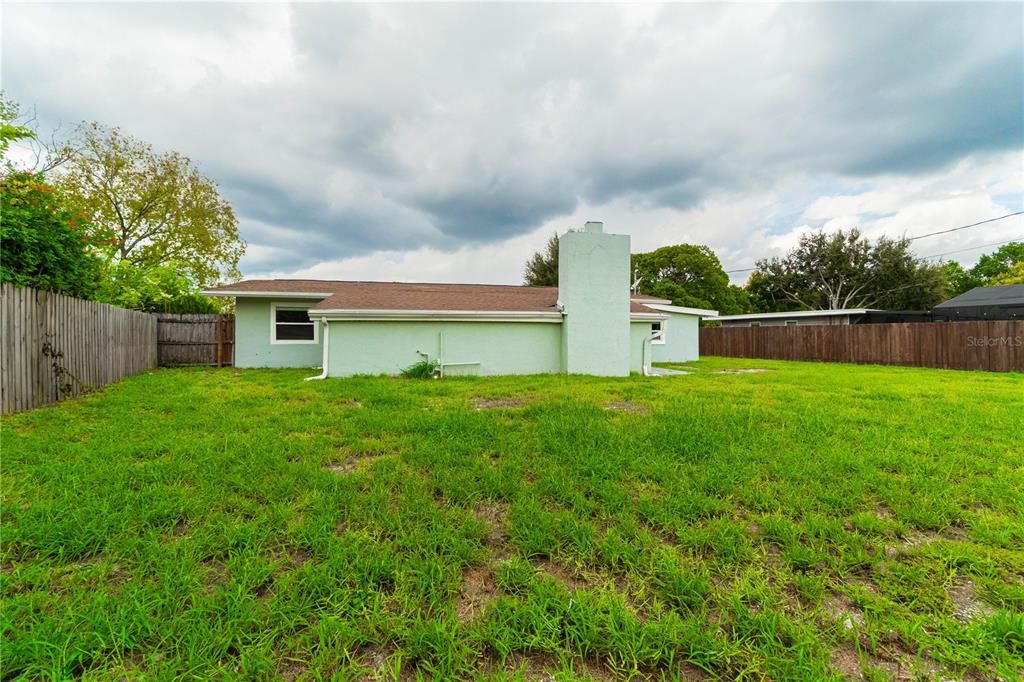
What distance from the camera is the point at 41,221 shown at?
21.4 ft

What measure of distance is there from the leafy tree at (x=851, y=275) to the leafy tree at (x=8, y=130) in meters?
42.4

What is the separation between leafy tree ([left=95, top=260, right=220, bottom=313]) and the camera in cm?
1265

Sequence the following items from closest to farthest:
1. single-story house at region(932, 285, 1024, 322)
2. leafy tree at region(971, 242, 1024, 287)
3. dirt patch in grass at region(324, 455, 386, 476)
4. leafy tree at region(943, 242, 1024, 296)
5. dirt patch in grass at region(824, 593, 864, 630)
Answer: dirt patch in grass at region(824, 593, 864, 630) < dirt patch in grass at region(324, 455, 386, 476) < single-story house at region(932, 285, 1024, 322) < leafy tree at region(943, 242, 1024, 296) < leafy tree at region(971, 242, 1024, 287)

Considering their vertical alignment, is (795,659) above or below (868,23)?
below

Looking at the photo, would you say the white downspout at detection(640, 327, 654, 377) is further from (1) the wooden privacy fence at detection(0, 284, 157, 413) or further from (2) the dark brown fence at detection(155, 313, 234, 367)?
(2) the dark brown fence at detection(155, 313, 234, 367)

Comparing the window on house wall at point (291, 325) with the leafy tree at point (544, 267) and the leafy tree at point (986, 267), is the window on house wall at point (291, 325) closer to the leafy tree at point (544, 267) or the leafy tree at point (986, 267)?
the leafy tree at point (544, 267)

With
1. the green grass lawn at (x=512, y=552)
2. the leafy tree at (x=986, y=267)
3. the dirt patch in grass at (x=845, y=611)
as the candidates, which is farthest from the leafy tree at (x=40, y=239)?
the leafy tree at (x=986, y=267)

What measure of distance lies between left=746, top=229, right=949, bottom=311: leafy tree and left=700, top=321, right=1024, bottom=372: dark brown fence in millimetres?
19969

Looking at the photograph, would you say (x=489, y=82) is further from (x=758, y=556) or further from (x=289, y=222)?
(x=758, y=556)

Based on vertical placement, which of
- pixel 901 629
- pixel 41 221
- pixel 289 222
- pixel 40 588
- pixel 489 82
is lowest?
pixel 901 629

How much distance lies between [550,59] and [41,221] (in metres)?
10.3

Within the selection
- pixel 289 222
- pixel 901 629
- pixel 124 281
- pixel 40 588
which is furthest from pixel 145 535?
pixel 124 281

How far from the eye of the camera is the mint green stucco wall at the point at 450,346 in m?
8.91

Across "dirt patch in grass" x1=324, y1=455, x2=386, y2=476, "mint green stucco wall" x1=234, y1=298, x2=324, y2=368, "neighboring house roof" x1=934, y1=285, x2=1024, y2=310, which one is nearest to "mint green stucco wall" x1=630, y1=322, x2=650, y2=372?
"dirt patch in grass" x1=324, y1=455, x2=386, y2=476
